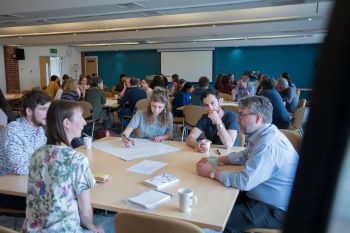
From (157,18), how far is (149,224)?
23.7 feet

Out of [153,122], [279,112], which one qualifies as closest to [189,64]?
[279,112]

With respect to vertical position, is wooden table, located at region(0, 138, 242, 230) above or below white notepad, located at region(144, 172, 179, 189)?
below

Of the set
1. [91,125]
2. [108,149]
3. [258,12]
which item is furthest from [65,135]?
[258,12]

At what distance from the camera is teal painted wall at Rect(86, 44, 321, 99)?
40.1 ft

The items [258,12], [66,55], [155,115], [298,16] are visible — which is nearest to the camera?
[155,115]

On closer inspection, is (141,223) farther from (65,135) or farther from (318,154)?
(318,154)

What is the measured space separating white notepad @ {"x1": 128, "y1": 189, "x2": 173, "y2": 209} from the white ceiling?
153cm

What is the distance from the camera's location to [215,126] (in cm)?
293

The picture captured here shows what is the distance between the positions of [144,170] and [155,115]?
117cm

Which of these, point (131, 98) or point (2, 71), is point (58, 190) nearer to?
point (131, 98)

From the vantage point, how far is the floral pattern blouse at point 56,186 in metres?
1.44

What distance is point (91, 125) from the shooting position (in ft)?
20.2

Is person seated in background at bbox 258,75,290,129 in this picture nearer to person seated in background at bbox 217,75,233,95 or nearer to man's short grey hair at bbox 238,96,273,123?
man's short grey hair at bbox 238,96,273,123

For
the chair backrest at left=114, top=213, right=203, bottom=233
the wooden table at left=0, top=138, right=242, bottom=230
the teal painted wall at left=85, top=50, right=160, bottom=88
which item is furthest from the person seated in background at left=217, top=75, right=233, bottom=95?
the teal painted wall at left=85, top=50, right=160, bottom=88
